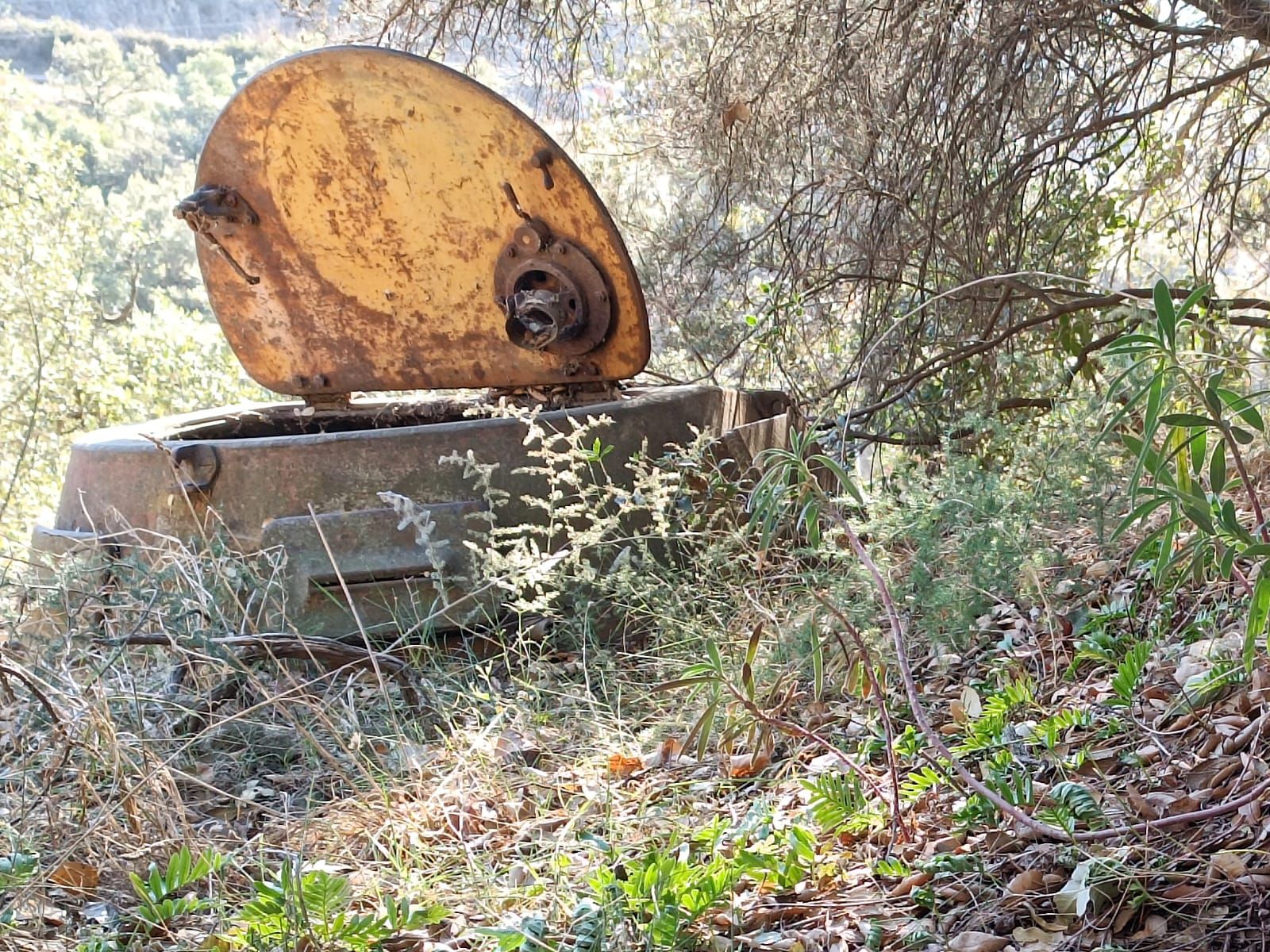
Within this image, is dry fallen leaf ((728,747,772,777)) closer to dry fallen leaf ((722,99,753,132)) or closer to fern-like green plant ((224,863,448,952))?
fern-like green plant ((224,863,448,952))

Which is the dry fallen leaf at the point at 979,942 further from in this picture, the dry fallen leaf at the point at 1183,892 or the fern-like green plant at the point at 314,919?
the fern-like green plant at the point at 314,919

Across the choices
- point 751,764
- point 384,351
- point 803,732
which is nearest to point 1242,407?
point 803,732

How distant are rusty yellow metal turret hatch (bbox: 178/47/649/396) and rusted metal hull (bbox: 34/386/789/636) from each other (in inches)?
21.0

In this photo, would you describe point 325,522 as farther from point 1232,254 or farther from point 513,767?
point 1232,254

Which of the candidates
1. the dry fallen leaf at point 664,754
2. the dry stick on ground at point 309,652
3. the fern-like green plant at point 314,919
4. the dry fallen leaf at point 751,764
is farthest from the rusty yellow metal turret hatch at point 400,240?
the fern-like green plant at point 314,919

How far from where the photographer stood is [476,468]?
11.2ft

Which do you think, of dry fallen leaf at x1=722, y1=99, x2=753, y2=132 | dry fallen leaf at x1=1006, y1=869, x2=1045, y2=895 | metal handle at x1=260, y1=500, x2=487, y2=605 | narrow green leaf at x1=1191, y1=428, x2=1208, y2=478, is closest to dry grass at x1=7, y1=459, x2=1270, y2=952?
dry fallen leaf at x1=1006, y1=869, x2=1045, y2=895

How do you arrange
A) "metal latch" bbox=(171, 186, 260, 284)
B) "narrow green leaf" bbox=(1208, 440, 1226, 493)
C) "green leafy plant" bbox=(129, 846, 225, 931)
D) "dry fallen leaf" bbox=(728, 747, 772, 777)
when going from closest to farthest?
1. "narrow green leaf" bbox=(1208, 440, 1226, 493)
2. "green leafy plant" bbox=(129, 846, 225, 931)
3. "dry fallen leaf" bbox=(728, 747, 772, 777)
4. "metal latch" bbox=(171, 186, 260, 284)

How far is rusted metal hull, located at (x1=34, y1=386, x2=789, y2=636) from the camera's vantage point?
12.1 ft

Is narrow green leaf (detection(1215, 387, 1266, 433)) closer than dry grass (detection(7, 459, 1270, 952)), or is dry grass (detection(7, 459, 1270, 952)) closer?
narrow green leaf (detection(1215, 387, 1266, 433))

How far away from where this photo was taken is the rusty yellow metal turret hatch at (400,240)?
4250mm

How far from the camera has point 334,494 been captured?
3.76 m

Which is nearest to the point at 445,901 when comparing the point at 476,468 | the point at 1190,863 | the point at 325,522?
the point at 1190,863

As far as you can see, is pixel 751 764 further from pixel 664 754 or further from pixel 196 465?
pixel 196 465
